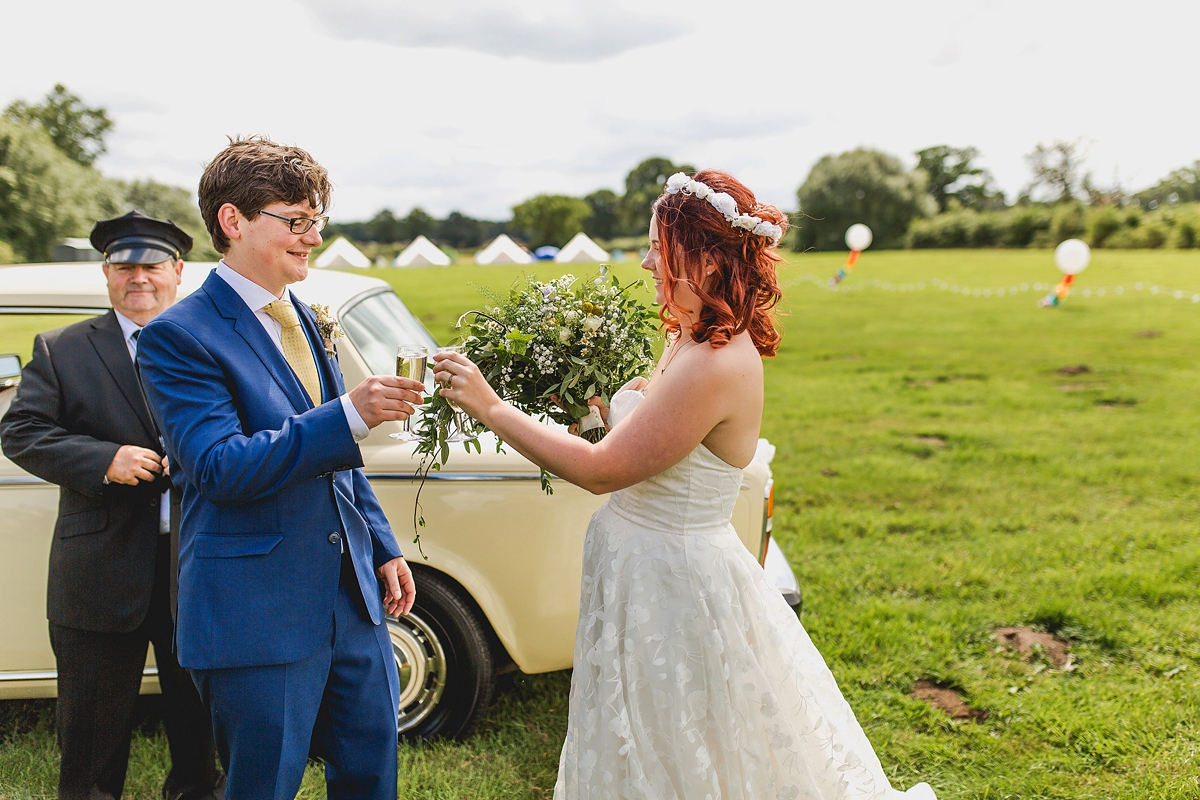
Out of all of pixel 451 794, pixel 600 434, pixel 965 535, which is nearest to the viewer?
pixel 600 434

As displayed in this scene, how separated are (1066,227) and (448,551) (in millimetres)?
47194

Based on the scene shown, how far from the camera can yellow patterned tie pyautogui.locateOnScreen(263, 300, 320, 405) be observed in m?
2.18

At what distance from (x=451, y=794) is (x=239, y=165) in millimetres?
2444

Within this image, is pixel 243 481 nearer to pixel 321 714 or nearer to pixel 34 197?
pixel 321 714

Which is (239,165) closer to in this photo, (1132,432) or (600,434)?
(600,434)

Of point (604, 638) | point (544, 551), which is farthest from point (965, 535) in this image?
point (604, 638)

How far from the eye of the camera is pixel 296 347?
7.38ft

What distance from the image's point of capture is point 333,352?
2492mm

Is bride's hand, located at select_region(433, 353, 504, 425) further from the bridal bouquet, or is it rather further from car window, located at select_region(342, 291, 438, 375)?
car window, located at select_region(342, 291, 438, 375)

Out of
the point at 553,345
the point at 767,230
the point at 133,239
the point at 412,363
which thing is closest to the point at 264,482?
the point at 412,363

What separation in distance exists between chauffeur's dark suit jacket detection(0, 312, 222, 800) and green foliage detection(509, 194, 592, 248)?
111619 mm

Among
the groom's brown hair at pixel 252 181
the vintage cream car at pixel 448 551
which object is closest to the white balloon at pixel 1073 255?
the vintage cream car at pixel 448 551

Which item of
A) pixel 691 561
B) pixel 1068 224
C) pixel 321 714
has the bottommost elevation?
pixel 321 714

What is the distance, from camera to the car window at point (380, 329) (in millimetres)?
3447
